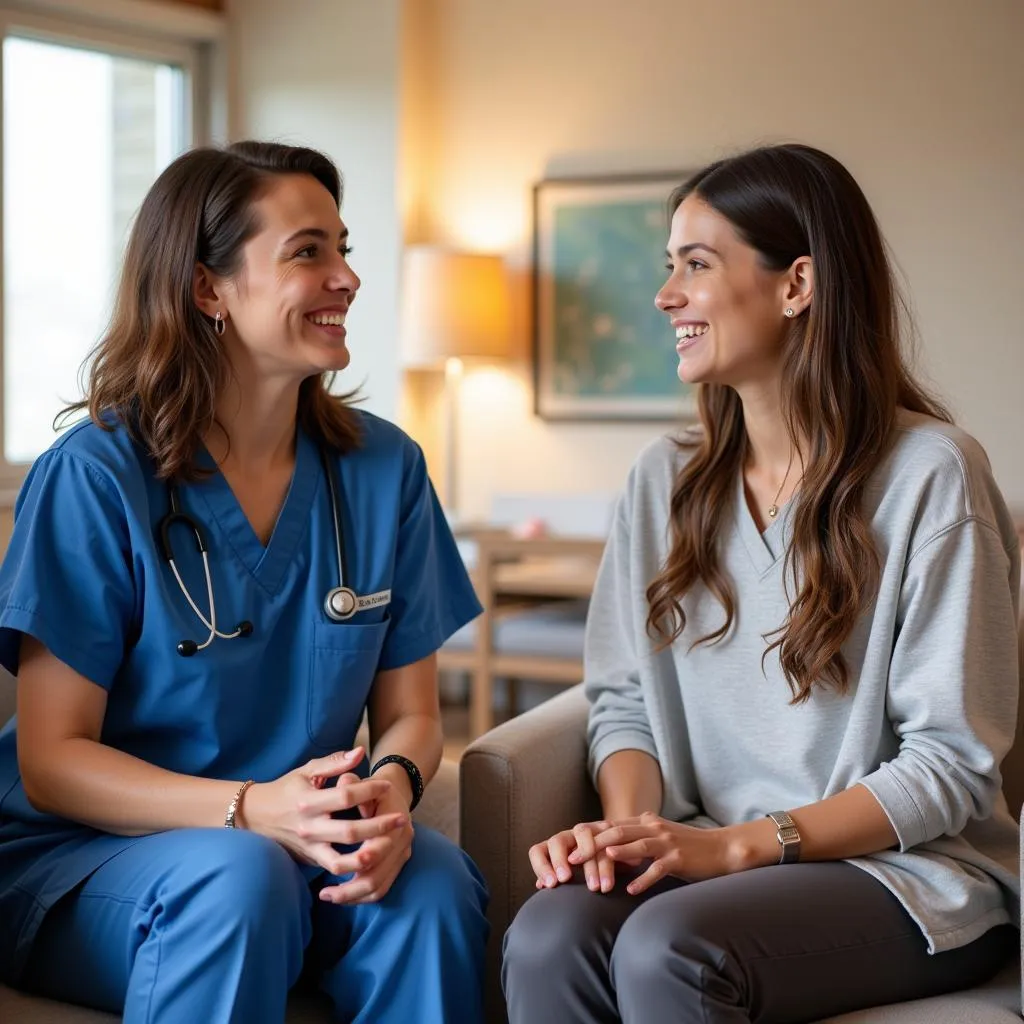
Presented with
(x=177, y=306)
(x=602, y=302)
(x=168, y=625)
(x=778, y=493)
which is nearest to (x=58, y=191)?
(x=602, y=302)

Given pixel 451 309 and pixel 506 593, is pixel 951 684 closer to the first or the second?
pixel 506 593

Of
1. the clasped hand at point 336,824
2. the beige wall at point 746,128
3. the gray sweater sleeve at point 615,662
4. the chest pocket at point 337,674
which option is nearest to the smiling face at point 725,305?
the gray sweater sleeve at point 615,662

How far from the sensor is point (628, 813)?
1.72 metres

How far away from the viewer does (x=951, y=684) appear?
Answer: 5.09 feet

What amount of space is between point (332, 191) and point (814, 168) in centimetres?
64

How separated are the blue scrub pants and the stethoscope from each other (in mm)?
245

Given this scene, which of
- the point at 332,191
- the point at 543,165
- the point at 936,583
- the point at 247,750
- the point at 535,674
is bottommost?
the point at 535,674

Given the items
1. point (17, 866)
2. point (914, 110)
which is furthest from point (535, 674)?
point (17, 866)

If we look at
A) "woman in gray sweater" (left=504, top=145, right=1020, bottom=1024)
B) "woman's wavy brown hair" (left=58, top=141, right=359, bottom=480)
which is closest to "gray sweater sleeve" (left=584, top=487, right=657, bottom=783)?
"woman in gray sweater" (left=504, top=145, right=1020, bottom=1024)

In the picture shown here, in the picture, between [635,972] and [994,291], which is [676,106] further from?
[635,972]

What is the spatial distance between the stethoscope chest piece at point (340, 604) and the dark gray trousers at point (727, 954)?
1.41 feet

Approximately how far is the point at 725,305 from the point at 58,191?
3.39 metres

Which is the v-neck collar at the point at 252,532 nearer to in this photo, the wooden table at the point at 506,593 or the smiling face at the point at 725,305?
the smiling face at the point at 725,305

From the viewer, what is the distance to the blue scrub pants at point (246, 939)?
1.39 meters
